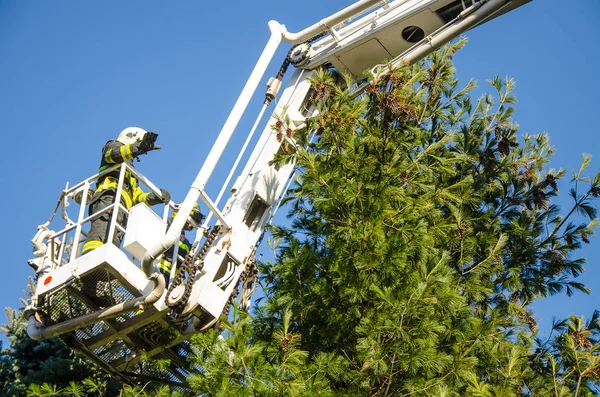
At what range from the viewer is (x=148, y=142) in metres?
10.4

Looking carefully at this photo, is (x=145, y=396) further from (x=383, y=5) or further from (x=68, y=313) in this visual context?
(x=383, y=5)

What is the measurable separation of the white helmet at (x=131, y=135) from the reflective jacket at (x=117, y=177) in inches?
12.0

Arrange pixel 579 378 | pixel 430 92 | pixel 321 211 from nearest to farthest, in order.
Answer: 1. pixel 579 378
2. pixel 321 211
3. pixel 430 92

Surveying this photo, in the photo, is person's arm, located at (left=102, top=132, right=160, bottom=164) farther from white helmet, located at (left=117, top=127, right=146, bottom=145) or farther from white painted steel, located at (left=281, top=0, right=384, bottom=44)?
white painted steel, located at (left=281, top=0, right=384, bottom=44)

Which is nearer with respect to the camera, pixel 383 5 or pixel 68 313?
pixel 68 313

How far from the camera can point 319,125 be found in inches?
396

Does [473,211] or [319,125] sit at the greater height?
[319,125]

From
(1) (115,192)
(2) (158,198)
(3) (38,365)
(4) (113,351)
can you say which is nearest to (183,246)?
(2) (158,198)

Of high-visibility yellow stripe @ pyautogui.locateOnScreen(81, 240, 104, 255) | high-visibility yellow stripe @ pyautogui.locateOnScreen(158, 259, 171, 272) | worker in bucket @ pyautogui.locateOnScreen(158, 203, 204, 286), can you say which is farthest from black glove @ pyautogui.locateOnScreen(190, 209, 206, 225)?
high-visibility yellow stripe @ pyautogui.locateOnScreen(81, 240, 104, 255)

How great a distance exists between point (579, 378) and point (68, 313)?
525 cm

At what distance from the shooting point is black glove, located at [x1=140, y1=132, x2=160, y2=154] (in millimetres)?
10422

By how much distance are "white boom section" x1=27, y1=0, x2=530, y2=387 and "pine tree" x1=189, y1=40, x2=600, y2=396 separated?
38 centimetres

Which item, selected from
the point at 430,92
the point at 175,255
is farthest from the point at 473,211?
the point at 175,255

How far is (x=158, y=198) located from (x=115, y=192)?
0.48 m
